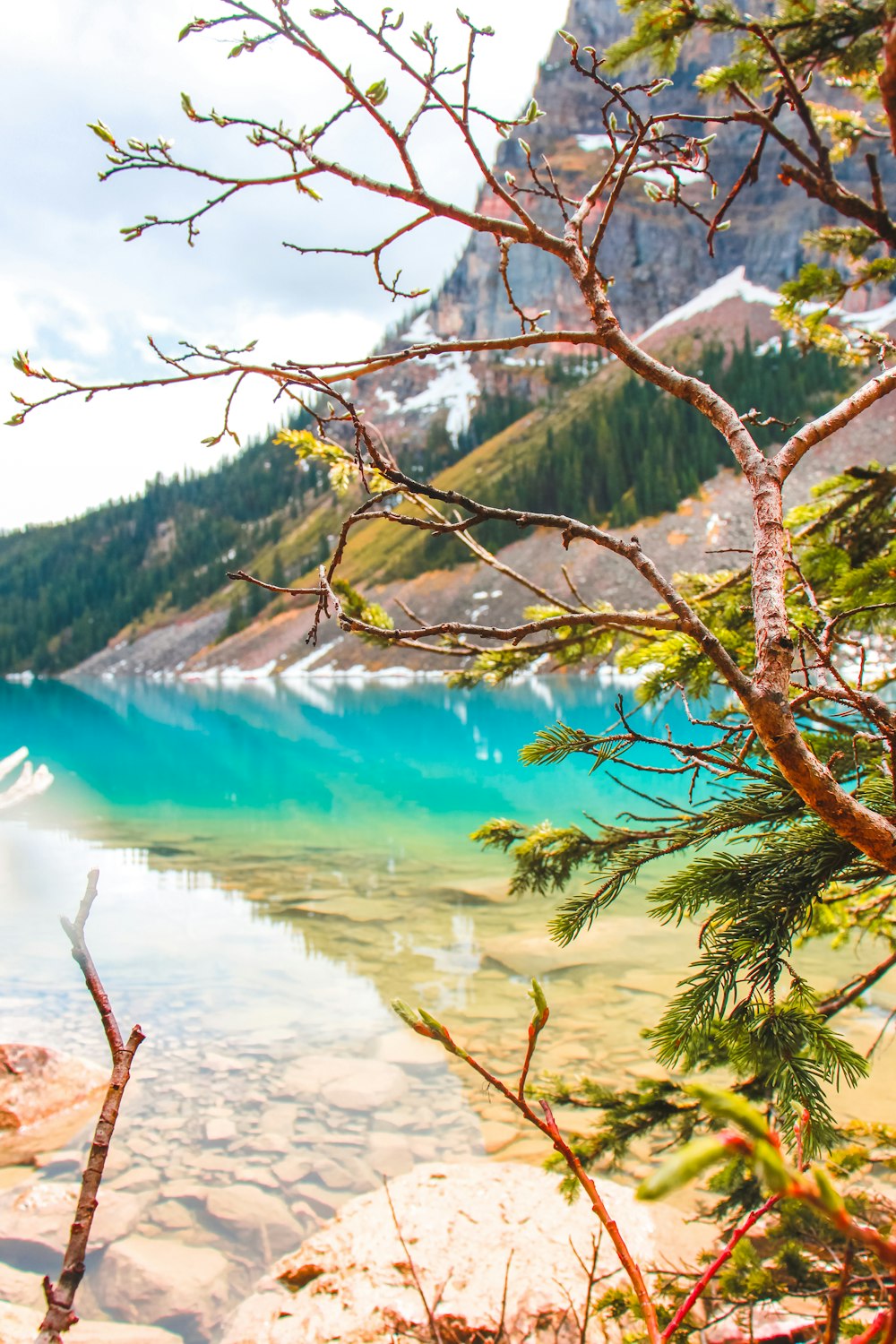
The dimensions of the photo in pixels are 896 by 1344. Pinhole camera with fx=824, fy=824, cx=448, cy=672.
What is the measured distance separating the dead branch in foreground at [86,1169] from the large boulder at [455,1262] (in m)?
3.26

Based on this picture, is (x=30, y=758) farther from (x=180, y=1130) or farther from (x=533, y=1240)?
(x=533, y=1240)

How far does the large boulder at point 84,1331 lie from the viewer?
14.7ft

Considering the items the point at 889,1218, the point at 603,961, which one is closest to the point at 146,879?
the point at 603,961

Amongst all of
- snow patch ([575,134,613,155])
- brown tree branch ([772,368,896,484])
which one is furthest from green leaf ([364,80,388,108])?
snow patch ([575,134,613,155])

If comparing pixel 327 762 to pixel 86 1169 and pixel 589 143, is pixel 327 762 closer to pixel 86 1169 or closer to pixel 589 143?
pixel 86 1169

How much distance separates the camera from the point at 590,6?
192 meters

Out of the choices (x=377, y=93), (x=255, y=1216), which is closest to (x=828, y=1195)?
(x=377, y=93)

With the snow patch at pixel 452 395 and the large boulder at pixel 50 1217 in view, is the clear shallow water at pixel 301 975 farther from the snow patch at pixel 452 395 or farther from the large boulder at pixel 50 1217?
the snow patch at pixel 452 395

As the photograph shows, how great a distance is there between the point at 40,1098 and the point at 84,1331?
343 centimetres

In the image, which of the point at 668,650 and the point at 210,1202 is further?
the point at 210,1202

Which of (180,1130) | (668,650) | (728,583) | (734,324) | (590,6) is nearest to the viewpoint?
(668,650)

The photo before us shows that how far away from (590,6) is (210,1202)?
247 meters

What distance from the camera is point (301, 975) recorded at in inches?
465

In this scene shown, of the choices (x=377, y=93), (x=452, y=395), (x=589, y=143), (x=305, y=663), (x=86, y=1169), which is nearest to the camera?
(x=86, y=1169)
